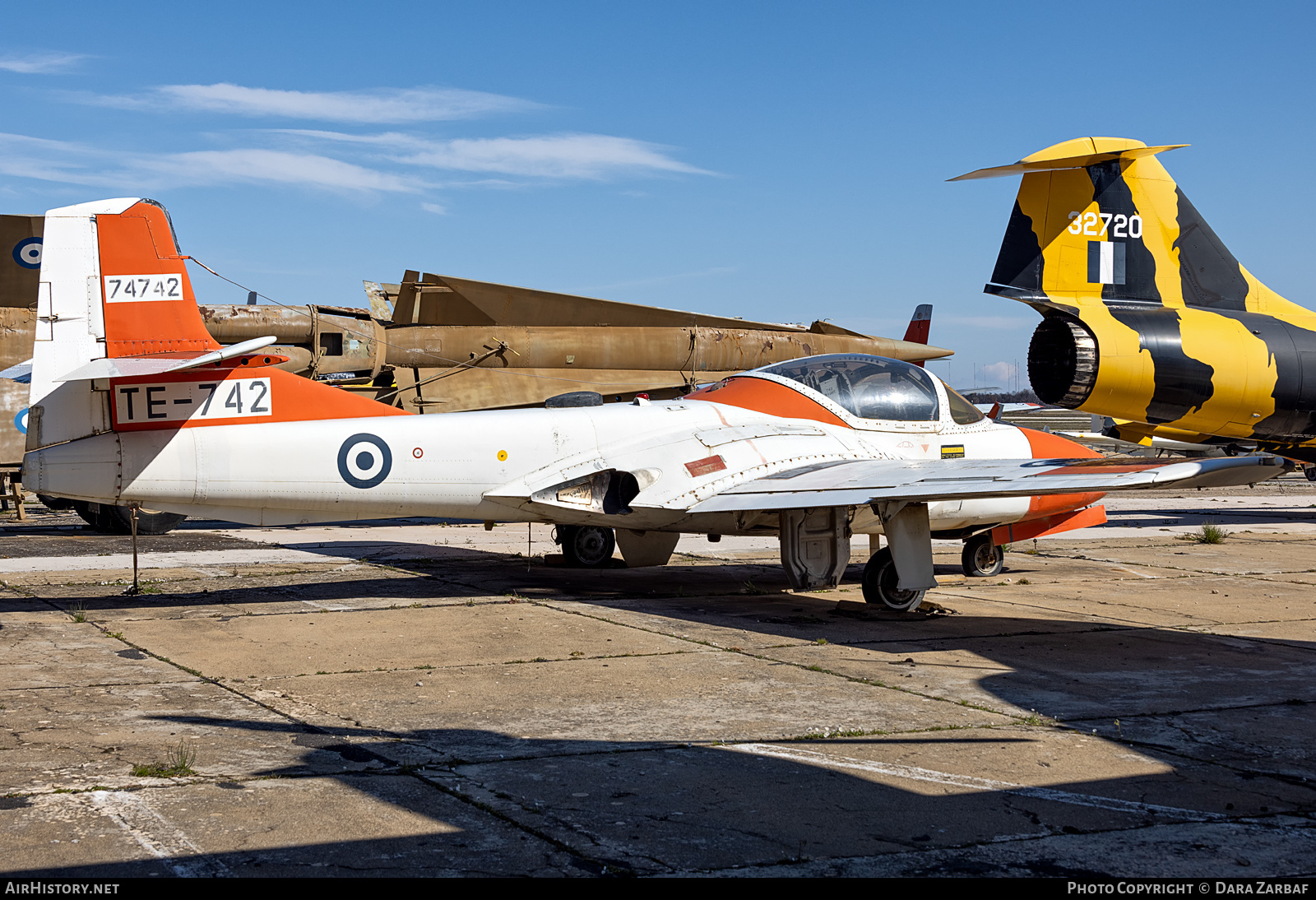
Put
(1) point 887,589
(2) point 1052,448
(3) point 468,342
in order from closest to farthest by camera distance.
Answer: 1. (1) point 887,589
2. (2) point 1052,448
3. (3) point 468,342

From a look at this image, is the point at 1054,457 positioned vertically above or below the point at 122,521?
above

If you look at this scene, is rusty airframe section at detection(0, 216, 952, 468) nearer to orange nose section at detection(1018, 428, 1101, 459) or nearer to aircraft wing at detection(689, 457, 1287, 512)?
orange nose section at detection(1018, 428, 1101, 459)

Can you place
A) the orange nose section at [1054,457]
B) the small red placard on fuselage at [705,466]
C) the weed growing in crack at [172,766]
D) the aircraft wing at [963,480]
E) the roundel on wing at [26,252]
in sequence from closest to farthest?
the weed growing in crack at [172,766]
the aircraft wing at [963,480]
the small red placard on fuselage at [705,466]
the orange nose section at [1054,457]
the roundel on wing at [26,252]

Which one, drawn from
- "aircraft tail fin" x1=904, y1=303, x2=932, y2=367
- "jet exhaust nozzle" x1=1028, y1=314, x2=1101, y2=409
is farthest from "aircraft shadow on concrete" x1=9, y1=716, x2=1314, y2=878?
"aircraft tail fin" x1=904, y1=303, x2=932, y2=367

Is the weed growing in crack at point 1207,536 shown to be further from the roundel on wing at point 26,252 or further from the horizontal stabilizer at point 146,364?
the roundel on wing at point 26,252

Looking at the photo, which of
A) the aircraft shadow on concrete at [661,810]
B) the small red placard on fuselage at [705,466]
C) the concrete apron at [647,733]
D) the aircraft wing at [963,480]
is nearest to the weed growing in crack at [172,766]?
the concrete apron at [647,733]

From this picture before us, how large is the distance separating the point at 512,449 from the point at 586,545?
130 inches

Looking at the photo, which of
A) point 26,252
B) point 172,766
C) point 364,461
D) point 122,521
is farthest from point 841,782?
point 26,252

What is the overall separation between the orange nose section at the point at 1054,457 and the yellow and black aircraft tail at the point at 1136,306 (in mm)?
1944

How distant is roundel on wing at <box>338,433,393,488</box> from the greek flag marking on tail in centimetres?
982

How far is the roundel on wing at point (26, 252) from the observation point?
1800cm

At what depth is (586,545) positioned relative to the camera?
13.2 meters

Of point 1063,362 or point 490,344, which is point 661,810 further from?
point 490,344

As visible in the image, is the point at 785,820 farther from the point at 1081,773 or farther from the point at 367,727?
the point at 367,727
